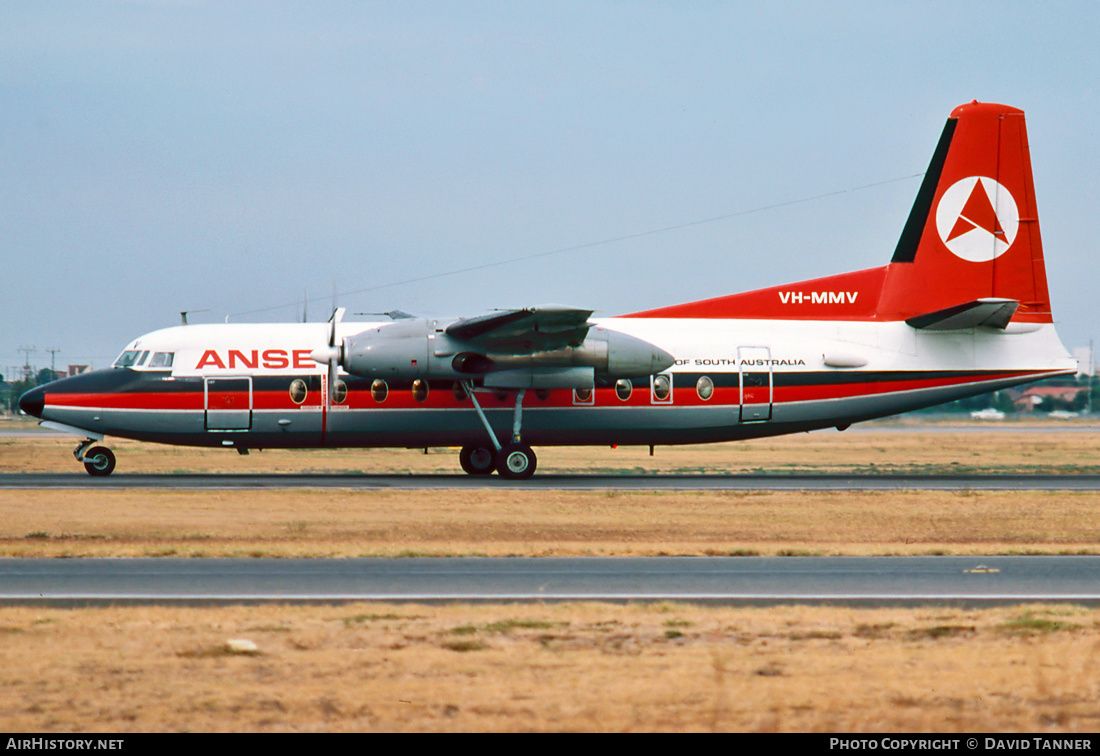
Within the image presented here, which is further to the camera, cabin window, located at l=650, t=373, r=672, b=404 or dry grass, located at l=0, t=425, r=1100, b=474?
dry grass, located at l=0, t=425, r=1100, b=474

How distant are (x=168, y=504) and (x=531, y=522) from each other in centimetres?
760

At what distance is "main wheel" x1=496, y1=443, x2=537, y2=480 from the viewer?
28141 millimetres

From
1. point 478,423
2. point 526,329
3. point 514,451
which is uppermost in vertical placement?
point 526,329

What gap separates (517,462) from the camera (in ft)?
92.3

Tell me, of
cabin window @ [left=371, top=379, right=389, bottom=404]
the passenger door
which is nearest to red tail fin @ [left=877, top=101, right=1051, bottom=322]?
the passenger door

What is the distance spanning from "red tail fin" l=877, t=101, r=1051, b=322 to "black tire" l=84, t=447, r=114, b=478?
20530 millimetres

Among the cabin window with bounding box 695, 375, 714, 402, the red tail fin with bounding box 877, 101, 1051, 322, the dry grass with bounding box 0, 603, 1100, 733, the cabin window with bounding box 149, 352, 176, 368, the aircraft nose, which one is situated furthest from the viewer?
the red tail fin with bounding box 877, 101, 1051, 322

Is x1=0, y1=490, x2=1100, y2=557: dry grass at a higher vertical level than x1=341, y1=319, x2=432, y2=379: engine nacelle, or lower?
lower

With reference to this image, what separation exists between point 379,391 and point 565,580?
15.8m

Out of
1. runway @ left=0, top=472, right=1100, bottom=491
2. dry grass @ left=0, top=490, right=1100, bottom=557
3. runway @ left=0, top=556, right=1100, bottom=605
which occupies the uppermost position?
runway @ left=0, top=472, right=1100, bottom=491

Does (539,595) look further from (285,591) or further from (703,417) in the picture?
(703,417)

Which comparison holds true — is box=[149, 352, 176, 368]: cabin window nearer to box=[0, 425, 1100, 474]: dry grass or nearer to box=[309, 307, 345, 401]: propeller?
box=[309, 307, 345, 401]: propeller

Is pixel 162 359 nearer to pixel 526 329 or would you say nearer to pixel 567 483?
pixel 526 329

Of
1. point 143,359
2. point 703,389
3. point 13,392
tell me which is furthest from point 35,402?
point 13,392
